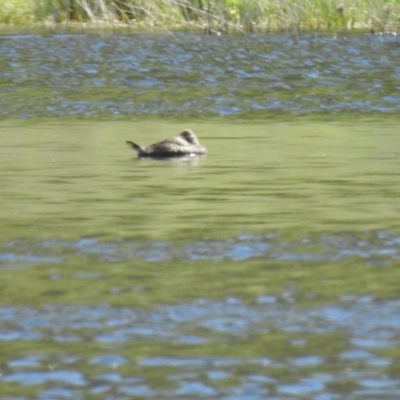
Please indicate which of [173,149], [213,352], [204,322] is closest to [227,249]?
[204,322]

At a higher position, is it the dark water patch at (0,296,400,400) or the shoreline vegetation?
the dark water patch at (0,296,400,400)

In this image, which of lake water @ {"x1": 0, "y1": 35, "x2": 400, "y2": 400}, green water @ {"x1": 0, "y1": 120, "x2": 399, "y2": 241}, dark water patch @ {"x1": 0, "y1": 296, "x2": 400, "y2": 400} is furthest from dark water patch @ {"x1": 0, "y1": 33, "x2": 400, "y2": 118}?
dark water patch @ {"x1": 0, "y1": 296, "x2": 400, "y2": 400}

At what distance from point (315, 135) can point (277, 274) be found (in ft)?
31.1

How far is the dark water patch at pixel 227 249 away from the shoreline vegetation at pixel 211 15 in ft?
69.1

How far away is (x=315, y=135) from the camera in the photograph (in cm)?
1742

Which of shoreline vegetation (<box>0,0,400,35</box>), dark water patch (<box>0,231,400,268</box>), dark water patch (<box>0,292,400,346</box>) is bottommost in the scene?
shoreline vegetation (<box>0,0,400,35</box>)

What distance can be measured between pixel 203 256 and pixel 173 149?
244 inches

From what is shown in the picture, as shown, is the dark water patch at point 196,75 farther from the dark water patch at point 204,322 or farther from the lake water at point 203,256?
the dark water patch at point 204,322

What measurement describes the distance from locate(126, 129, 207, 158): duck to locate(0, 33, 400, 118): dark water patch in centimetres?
544

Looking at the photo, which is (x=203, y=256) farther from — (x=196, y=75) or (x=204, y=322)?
(x=196, y=75)

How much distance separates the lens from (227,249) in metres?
8.93

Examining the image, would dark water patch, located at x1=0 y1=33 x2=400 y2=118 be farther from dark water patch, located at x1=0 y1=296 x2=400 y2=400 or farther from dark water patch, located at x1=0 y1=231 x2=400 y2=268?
dark water patch, located at x1=0 y1=296 x2=400 y2=400

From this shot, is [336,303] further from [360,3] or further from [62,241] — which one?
[360,3]

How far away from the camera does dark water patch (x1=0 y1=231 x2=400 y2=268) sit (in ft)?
28.2
